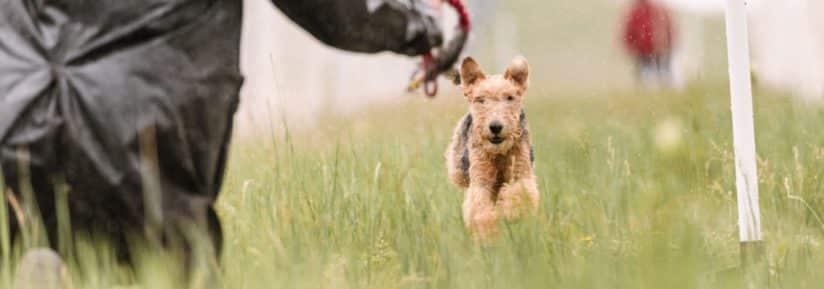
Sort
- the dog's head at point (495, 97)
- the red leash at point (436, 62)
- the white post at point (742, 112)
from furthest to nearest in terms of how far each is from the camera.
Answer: the dog's head at point (495, 97)
the white post at point (742, 112)
the red leash at point (436, 62)

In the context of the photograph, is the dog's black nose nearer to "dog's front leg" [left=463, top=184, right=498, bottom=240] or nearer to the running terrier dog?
the running terrier dog

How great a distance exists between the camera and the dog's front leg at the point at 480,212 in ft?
11.4

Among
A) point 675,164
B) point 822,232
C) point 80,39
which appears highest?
point 80,39

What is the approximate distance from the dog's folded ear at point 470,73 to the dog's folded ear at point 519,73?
0.21 feet

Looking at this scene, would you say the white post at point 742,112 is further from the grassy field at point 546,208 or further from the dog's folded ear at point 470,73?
the dog's folded ear at point 470,73

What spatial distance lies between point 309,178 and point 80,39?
1.19 meters

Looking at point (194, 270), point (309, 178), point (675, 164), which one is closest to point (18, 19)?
point (194, 270)

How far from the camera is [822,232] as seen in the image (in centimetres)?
357

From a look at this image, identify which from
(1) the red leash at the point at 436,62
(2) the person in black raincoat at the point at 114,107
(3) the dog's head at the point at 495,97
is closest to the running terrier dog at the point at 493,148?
(3) the dog's head at the point at 495,97

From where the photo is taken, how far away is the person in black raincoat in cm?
263

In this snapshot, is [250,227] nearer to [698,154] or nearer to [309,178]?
[309,178]

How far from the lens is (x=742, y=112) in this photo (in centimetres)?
316

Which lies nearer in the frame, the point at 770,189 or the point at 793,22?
the point at 770,189

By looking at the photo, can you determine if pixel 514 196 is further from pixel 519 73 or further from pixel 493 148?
pixel 519 73
